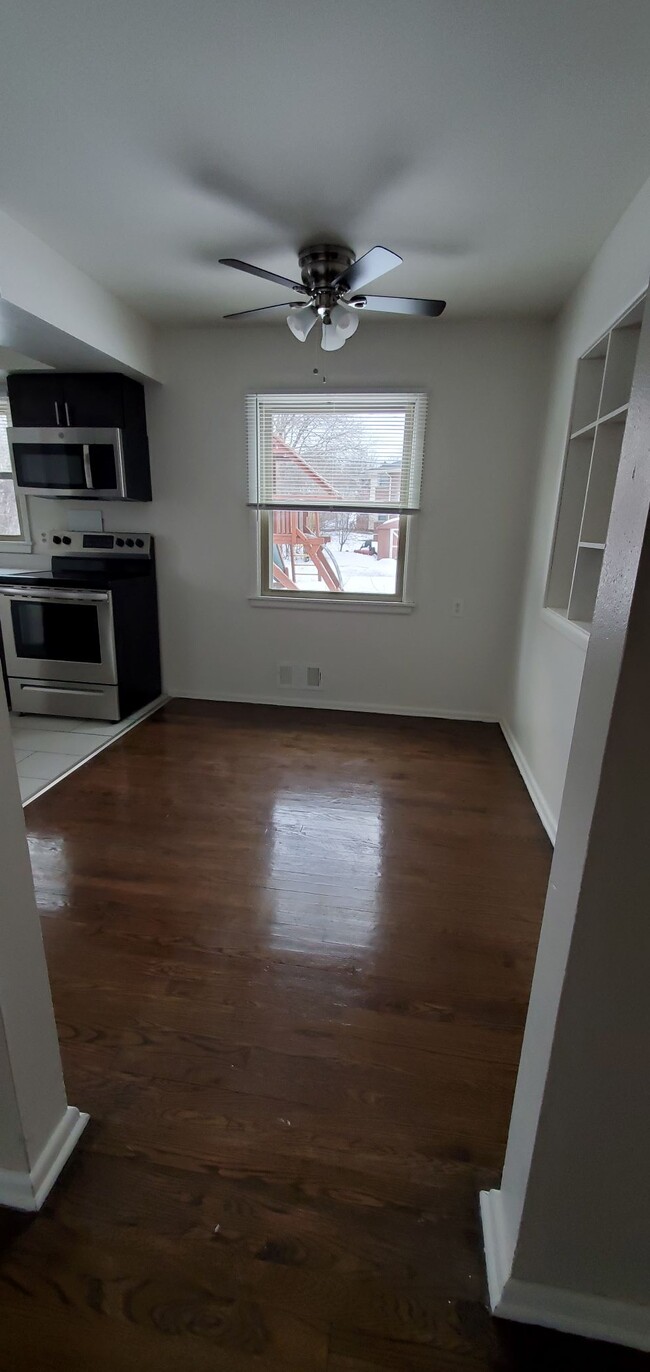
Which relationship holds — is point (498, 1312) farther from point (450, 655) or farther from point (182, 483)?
point (182, 483)

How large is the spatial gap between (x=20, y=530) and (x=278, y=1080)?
4.09m

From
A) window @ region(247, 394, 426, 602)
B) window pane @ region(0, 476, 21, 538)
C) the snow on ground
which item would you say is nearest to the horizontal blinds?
window @ region(247, 394, 426, 602)

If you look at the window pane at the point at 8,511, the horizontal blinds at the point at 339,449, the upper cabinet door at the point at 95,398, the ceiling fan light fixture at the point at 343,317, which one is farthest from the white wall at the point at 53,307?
the ceiling fan light fixture at the point at 343,317

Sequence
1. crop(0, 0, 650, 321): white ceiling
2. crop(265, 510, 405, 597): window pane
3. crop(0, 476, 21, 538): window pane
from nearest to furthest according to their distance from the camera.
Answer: crop(0, 0, 650, 321): white ceiling → crop(265, 510, 405, 597): window pane → crop(0, 476, 21, 538): window pane

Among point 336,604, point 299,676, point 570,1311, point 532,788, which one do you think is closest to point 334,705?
point 299,676

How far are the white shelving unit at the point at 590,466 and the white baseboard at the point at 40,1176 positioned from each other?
222 cm

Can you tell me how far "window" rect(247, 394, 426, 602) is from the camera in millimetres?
3506

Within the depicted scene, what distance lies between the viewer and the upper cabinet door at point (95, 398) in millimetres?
3406

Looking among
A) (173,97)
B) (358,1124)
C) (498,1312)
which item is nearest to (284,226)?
(173,97)

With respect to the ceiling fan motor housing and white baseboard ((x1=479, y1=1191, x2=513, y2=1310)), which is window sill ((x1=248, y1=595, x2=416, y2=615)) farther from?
white baseboard ((x1=479, y1=1191, x2=513, y2=1310))

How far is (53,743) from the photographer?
10.8ft

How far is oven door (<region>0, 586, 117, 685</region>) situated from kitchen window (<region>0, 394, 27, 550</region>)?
2.65 ft

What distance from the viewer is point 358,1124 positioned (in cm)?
123

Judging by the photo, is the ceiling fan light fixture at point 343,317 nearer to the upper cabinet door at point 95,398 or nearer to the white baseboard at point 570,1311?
the upper cabinet door at point 95,398
